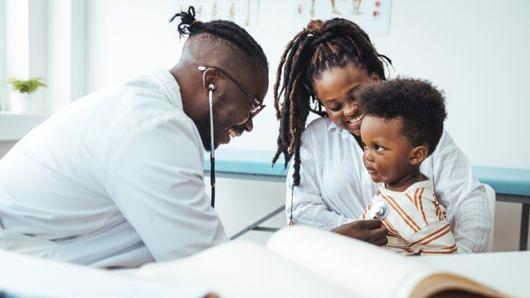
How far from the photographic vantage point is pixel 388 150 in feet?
4.05

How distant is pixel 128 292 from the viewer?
0.29m

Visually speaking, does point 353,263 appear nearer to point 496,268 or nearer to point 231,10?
point 496,268

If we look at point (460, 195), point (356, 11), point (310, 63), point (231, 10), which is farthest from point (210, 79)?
point (231, 10)

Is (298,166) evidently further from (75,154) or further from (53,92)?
(53,92)

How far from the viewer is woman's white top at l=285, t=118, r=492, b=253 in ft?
4.00

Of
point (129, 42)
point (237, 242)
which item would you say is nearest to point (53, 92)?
point (129, 42)

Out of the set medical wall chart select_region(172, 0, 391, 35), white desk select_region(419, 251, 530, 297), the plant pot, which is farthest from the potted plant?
white desk select_region(419, 251, 530, 297)

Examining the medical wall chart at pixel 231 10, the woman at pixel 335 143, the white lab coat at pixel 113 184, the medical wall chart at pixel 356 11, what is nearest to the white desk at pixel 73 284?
the white lab coat at pixel 113 184

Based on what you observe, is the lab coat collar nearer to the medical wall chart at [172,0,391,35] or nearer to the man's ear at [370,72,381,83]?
the man's ear at [370,72,381,83]

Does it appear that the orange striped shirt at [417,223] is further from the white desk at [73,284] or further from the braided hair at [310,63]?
the white desk at [73,284]

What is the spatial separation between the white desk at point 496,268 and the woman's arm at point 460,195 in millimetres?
461

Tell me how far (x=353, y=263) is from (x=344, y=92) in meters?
1.00

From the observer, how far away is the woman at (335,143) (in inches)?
50.4

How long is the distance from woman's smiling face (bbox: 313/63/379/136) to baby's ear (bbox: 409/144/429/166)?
195 mm
